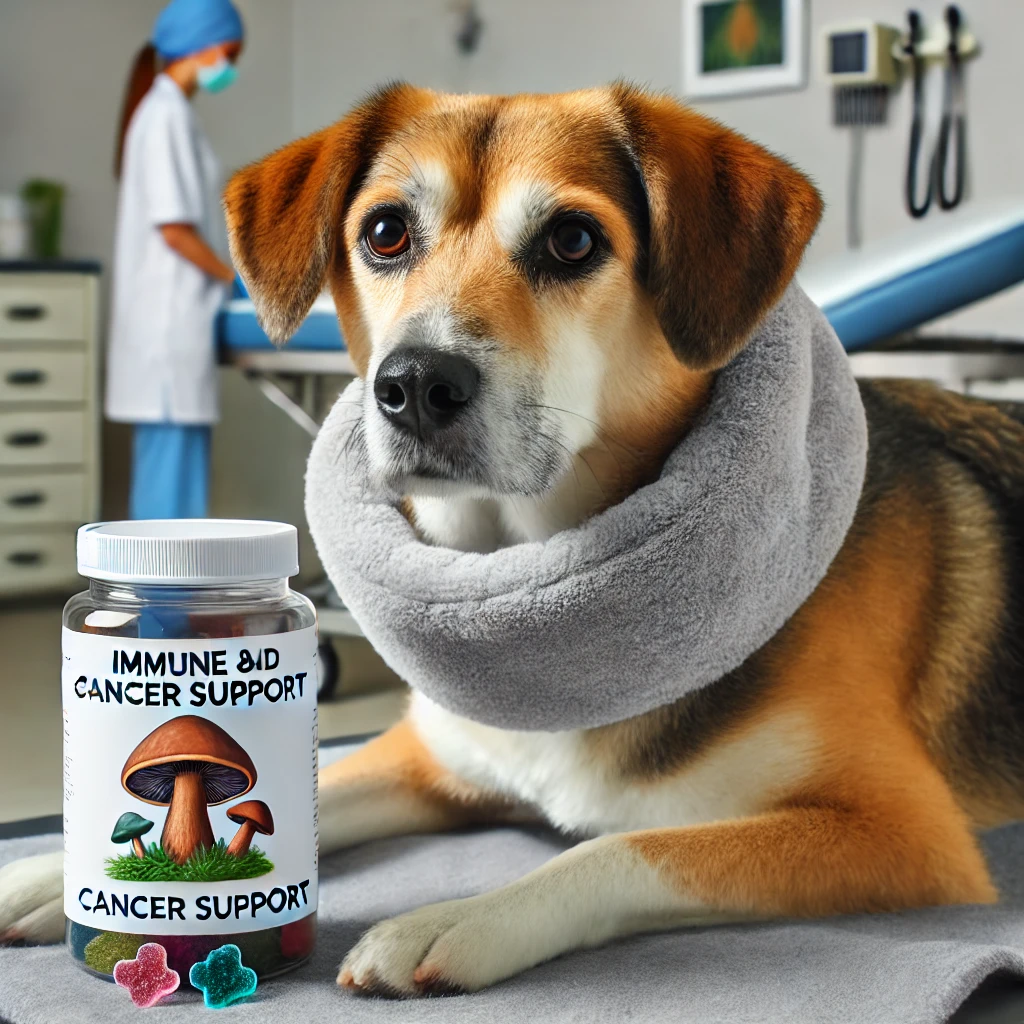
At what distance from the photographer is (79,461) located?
3959mm

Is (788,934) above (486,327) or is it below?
below

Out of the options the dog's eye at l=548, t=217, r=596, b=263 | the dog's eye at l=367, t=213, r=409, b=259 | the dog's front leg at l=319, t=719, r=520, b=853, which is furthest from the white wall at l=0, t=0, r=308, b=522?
the dog's eye at l=548, t=217, r=596, b=263

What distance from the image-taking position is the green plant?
787mm

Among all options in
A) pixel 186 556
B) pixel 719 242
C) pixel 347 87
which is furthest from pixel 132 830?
pixel 347 87

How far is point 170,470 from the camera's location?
359 cm

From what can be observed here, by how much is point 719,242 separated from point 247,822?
1.75 ft

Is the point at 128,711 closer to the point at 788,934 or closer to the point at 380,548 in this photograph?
the point at 380,548

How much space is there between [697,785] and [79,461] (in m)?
3.30

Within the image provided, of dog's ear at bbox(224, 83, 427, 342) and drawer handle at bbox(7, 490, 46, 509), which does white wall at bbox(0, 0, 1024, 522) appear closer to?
drawer handle at bbox(7, 490, 46, 509)

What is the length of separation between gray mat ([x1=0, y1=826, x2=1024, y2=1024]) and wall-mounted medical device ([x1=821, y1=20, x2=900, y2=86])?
2878 millimetres

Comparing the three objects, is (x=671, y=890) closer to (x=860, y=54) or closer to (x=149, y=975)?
(x=149, y=975)

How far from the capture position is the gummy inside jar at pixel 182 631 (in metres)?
0.81

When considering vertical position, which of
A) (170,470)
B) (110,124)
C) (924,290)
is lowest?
(170,470)

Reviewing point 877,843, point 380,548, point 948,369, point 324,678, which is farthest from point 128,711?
point 324,678
